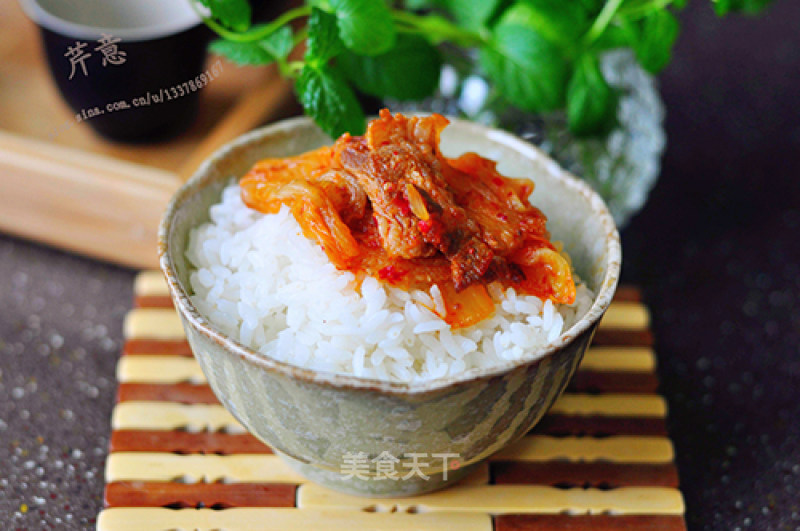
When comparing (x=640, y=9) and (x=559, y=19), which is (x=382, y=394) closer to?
(x=559, y=19)

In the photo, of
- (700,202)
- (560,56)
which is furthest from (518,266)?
(700,202)

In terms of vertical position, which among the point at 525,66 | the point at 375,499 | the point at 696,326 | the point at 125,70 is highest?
the point at 525,66

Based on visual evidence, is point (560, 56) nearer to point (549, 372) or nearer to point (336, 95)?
point (336, 95)

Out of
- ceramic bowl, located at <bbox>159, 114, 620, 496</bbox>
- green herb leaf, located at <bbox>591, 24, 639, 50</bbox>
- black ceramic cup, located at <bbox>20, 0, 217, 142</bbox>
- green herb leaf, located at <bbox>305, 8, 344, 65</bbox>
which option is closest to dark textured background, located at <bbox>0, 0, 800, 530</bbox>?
black ceramic cup, located at <bbox>20, 0, 217, 142</bbox>

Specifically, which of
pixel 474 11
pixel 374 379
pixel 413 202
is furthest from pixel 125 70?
pixel 374 379

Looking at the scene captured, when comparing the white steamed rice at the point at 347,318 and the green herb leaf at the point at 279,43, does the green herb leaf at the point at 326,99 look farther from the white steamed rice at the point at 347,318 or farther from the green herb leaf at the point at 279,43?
the white steamed rice at the point at 347,318

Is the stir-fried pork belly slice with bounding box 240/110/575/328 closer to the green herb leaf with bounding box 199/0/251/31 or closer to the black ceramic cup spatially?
the green herb leaf with bounding box 199/0/251/31
